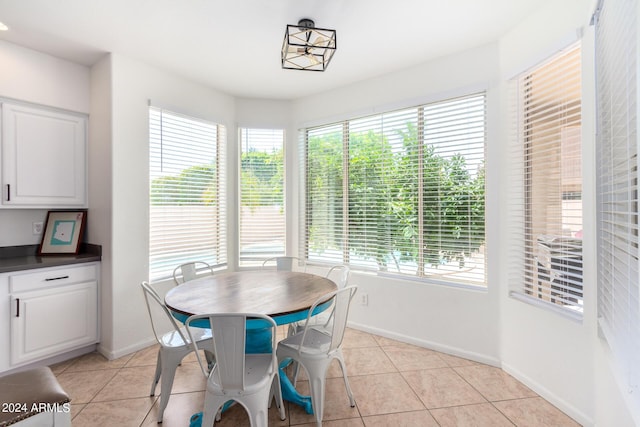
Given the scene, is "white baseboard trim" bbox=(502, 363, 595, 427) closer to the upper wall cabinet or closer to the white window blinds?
A: the white window blinds

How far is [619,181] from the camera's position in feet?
4.45

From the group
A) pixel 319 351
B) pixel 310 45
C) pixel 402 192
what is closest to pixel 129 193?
pixel 310 45

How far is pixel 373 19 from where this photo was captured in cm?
239

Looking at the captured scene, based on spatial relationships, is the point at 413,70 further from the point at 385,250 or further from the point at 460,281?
the point at 460,281

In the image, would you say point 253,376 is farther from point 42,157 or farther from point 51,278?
point 42,157

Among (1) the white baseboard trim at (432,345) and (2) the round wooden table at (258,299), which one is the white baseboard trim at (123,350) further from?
(1) the white baseboard trim at (432,345)

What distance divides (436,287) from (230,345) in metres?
2.12

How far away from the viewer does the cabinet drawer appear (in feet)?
8.24

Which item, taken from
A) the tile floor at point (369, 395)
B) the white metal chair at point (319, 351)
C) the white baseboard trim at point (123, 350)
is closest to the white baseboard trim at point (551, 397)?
the tile floor at point (369, 395)

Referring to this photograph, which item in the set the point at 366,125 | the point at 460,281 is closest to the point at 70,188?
the point at 366,125

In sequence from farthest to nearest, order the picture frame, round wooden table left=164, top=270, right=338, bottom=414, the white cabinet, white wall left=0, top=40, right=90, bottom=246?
the picture frame → white wall left=0, top=40, right=90, bottom=246 → the white cabinet → round wooden table left=164, top=270, right=338, bottom=414

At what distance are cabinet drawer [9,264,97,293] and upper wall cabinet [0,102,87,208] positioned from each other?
0.61m

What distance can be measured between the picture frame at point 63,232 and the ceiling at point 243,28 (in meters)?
1.46

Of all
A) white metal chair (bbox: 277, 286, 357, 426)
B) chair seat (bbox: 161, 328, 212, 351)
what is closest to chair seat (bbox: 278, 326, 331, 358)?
white metal chair (bbox: 277, 286, 357, 426)
